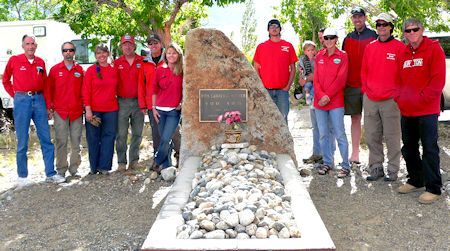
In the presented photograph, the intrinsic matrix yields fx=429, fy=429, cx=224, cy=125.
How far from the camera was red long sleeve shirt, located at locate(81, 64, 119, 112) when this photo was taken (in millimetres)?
5855

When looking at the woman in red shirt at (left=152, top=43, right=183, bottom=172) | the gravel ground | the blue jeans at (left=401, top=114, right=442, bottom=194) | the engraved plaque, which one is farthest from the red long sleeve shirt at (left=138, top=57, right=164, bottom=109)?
the blue jeans at (left=401, top=114, right=442, bottom=194)

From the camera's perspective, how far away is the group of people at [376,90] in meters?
4.61

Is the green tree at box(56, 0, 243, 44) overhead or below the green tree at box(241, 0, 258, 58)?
below

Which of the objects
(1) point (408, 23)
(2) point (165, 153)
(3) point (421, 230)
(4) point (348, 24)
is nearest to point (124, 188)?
(2) point (165, 153)

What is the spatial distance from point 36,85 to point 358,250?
172 inches

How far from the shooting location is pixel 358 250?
372 cm

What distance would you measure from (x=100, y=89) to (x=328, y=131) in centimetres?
316

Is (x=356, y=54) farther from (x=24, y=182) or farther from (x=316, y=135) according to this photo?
(x=24, y=182)

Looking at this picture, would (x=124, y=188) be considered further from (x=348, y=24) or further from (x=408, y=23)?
(x=348, y=24)

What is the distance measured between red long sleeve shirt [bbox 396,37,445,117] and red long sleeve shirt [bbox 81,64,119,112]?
371cm

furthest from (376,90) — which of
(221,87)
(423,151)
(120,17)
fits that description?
(120,17)

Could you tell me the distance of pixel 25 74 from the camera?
5.53 meters

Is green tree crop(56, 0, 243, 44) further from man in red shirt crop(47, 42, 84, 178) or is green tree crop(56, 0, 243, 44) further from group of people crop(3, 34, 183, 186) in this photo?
man in red shirt crop(47, 42, 84, 178)

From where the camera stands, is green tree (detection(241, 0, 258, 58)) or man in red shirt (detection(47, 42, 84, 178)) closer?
man in red shirt (detection(47, 42, 84, 178))
